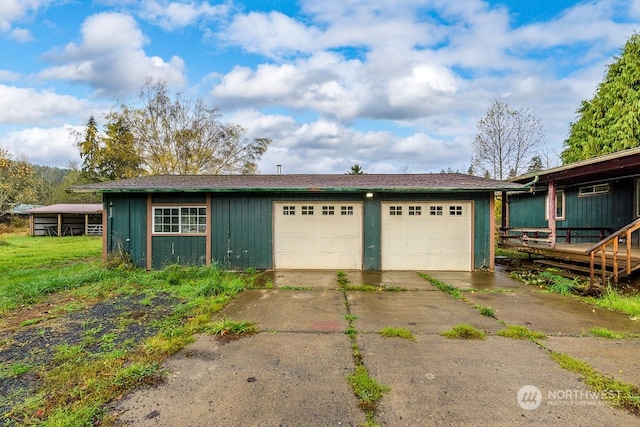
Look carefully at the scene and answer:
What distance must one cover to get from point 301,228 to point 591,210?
9.08 metres

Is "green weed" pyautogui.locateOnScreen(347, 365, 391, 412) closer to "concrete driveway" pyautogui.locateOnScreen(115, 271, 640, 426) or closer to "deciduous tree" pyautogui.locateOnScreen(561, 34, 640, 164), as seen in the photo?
"concrete driveway" pyautogui.locateOnScreen(115, 271, 640, 426)

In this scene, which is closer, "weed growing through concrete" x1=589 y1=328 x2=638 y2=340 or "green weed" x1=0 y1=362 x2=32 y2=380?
"green weed" x1=0 y1=362 x2=32 y2=380

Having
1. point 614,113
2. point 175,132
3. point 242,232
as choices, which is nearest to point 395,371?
point 242,232

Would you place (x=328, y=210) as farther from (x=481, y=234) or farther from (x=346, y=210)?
(x=481, y=234)

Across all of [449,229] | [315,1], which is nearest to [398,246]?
[449,229]

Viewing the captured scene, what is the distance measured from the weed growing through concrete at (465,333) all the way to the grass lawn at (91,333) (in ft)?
9.60

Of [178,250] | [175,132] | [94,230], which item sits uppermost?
[175,132]

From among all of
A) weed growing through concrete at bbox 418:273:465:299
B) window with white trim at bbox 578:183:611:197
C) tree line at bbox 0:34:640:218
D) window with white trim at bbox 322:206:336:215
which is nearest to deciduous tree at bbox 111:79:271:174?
tree line at bbox 0:34:640:218

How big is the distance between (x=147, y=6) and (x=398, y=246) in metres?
10.0

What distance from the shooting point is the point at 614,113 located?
14648mm

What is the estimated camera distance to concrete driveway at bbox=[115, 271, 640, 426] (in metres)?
2.12

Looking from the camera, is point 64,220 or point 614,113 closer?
point 614,113

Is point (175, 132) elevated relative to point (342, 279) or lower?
elevated

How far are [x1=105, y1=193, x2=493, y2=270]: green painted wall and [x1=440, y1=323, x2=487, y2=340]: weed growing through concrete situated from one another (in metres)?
4.16
